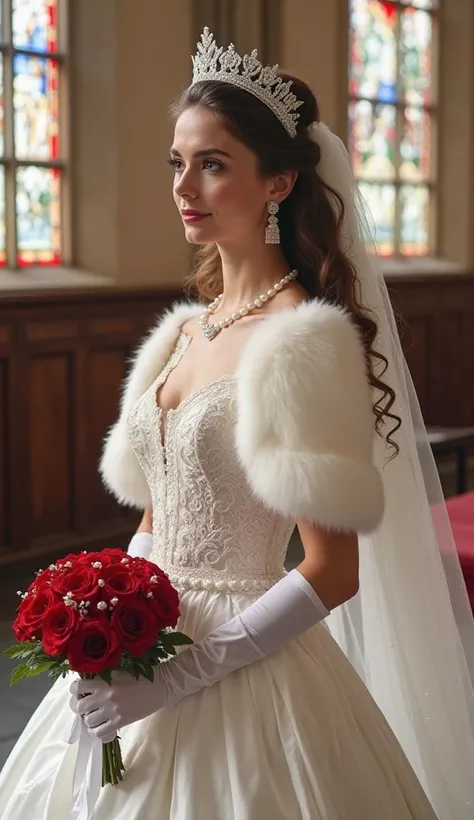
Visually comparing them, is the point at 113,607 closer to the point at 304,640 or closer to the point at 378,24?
the point at 304,640

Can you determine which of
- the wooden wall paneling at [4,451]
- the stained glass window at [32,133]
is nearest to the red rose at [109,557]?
the wooden wall paneling at [4,451]

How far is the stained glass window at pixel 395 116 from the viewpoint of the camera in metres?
7.62

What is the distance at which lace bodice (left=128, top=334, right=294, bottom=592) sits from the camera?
1.87m

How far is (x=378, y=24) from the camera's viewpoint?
770 cm

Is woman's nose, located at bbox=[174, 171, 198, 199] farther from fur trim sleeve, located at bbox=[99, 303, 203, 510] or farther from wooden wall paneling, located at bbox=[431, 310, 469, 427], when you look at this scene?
wooden wall paneling, located at bbox=[431, 310, 469, 427]

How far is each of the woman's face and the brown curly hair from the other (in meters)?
0.02

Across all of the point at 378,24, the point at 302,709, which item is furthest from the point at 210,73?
the point at 378,24

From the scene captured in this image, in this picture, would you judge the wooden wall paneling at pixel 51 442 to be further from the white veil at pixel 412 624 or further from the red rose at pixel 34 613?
the red rose at pixel 34 613

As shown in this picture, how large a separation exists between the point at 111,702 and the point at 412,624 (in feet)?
2.41

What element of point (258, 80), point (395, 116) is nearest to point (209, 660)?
point (258, 80)

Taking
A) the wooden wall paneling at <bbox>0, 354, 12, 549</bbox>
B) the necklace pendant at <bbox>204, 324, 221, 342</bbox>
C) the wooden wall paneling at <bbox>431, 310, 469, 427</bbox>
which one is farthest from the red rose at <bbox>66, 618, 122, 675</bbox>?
the wooden wall paneling at <bbox>431, 310, 469, 427</bbox>

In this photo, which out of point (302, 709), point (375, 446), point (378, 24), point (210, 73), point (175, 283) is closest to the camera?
point (302, 709)

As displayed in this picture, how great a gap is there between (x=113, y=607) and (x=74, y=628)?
0.06 metres

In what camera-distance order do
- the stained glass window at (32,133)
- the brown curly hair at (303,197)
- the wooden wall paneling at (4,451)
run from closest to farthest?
the brown curly hair at (303,197)
the wooden wall paneling at (4,451)
the stained glass window at (32,133)
